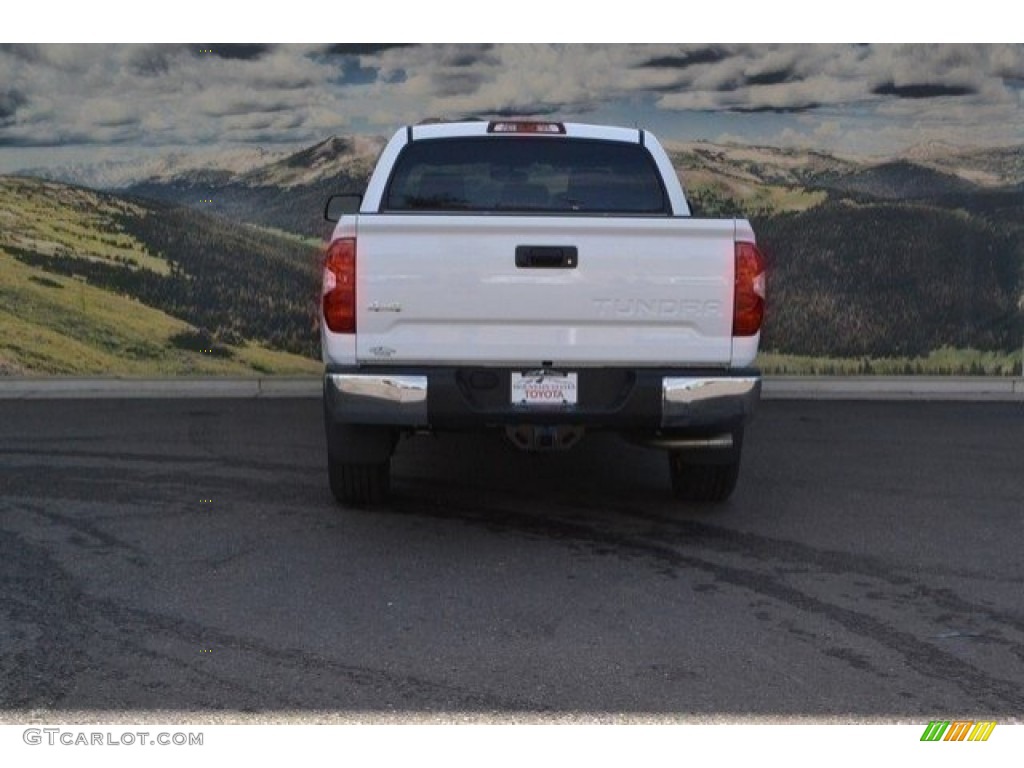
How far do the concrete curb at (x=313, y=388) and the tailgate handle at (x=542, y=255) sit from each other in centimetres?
627

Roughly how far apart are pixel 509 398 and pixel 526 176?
1.98 meters

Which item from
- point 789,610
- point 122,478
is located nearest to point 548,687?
point 789,610

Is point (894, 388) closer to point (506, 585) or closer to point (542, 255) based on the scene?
point (542, 255)

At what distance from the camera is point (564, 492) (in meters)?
8.30

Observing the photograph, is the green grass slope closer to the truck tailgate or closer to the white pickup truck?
the white pickup truck

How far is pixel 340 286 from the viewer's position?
659cm

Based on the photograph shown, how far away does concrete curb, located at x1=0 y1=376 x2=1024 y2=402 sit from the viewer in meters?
12.6

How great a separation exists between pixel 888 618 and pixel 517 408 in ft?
6.27

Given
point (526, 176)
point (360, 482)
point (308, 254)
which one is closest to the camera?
point (360, 482)

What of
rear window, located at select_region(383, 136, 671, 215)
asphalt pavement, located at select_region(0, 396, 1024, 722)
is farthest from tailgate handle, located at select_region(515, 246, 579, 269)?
rear window, located at select_region(383, 136, 671, 215)

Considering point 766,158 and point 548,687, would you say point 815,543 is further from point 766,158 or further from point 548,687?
point 766,158

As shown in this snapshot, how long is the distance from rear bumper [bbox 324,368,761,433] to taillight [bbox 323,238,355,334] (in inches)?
8.9

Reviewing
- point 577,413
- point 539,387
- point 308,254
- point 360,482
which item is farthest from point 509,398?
point 308,254

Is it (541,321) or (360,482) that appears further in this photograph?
(360,482)
